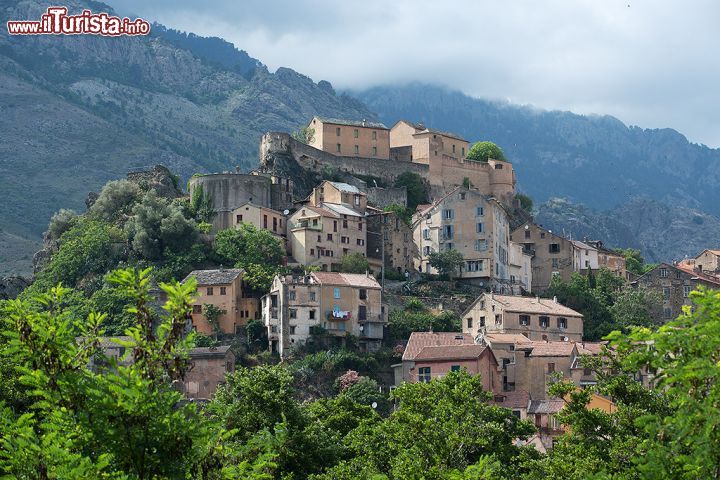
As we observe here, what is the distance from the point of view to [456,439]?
2092 inches

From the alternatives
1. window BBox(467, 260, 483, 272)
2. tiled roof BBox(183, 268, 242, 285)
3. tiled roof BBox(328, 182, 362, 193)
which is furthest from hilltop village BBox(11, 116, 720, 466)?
tiled roof BBox(328, 182, 362, 193)

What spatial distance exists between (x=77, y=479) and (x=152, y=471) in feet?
6.73

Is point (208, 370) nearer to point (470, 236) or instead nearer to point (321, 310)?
point (321, 310)

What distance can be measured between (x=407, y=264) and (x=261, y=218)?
13.8 metres

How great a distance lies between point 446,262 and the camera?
378 ft

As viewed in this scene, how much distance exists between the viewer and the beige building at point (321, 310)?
97.0m

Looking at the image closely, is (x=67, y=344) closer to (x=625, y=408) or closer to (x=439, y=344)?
(x=625, y=408)

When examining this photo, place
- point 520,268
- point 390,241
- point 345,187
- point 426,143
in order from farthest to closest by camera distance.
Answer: point 426,143
point 520,268
point 345,187
point 390,241

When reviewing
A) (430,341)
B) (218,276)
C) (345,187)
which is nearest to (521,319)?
(430,341)

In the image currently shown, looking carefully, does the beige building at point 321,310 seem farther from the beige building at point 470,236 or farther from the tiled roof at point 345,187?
the tiled roof at point 345,187

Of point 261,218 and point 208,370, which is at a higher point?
point 261,218

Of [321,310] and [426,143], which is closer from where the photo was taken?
[321,310]

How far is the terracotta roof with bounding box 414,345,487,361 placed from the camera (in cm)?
8688

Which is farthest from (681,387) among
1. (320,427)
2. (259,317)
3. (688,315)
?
(259,317)
